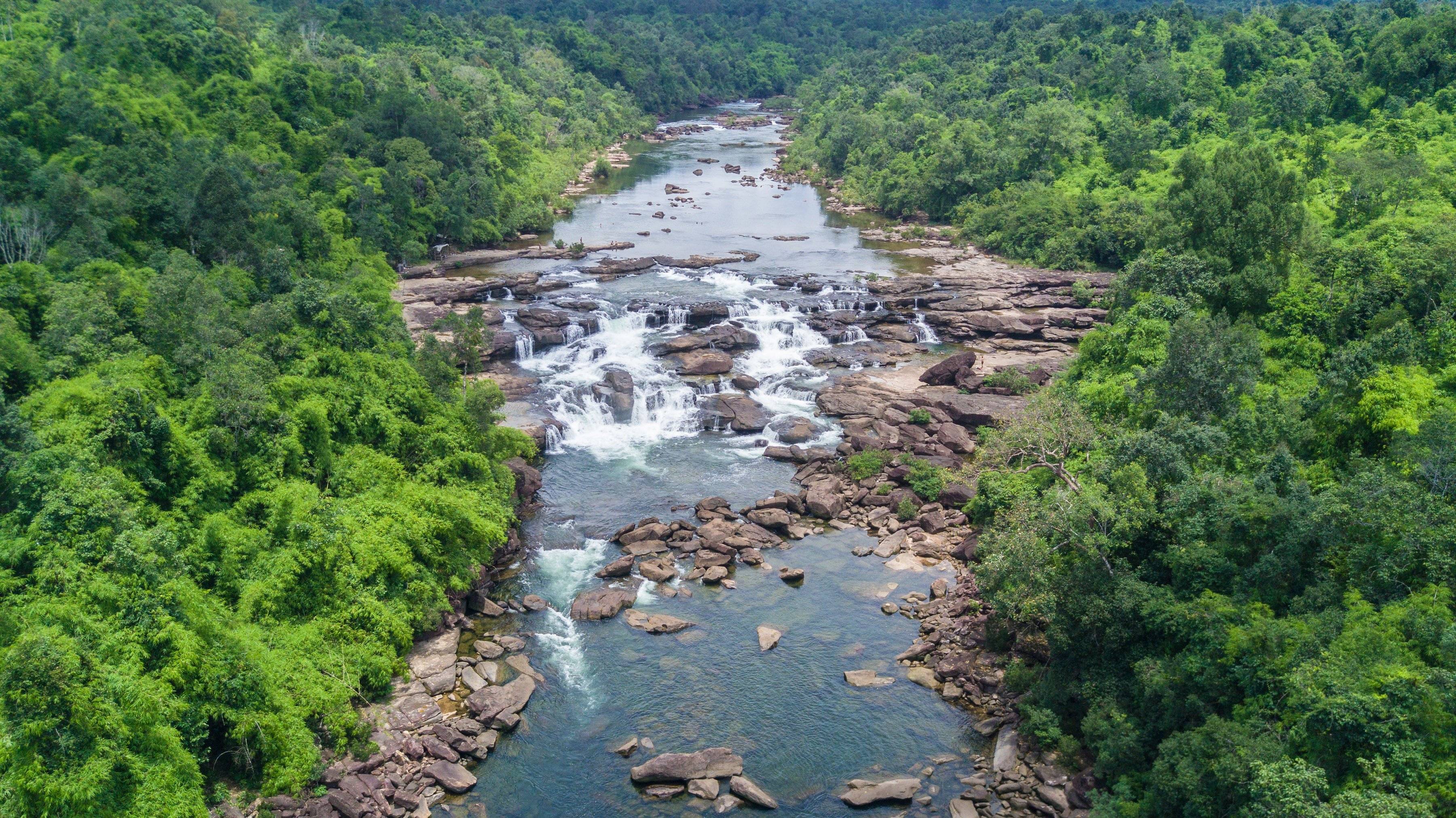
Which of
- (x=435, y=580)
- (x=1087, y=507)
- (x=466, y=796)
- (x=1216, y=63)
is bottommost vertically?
(x=466, y=796)

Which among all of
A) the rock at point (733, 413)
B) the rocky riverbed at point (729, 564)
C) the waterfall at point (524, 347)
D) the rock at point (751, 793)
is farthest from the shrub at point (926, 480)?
the waterfall at point (524, 347)

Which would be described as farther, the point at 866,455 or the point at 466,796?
the point at 866,455

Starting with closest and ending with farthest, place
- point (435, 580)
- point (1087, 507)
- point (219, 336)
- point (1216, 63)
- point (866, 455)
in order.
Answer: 1. point (1087, 507)
2. point (435, 580)
3. point (219, 336)
4. point (866, 455)
5. point (1216, 63)

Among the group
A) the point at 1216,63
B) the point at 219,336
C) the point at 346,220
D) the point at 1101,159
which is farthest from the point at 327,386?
the point at 1216,63

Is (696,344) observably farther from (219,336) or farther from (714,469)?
(219,336)

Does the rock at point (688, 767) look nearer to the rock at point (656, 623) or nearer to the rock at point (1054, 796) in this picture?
the rock at point (656, 623)

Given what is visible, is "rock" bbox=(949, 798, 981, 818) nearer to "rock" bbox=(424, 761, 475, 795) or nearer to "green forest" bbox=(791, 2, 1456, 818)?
"green forest" bbox=(791, 2, 1456, 818)
